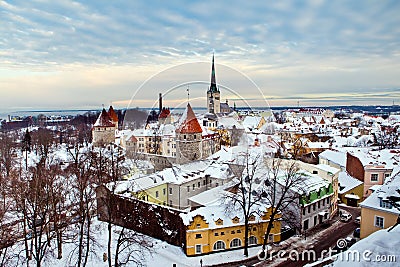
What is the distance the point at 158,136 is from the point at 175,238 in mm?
7680

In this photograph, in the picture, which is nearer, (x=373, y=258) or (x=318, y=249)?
(x=373, y=258)

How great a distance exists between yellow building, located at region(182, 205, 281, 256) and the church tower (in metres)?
6.95

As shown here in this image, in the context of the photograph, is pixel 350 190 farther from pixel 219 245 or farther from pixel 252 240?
pixel 219 245

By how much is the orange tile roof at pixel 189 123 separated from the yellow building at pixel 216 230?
21.9ft

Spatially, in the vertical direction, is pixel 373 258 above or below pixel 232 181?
above

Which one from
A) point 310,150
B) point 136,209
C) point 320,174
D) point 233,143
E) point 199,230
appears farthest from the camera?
point 310,150

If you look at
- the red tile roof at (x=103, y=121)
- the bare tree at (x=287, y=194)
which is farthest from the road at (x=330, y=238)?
the red tile roof at (x=103, y=121)

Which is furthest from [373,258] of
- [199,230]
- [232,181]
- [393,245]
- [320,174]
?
[320,174]

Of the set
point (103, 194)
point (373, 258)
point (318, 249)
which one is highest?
point (373, 258)

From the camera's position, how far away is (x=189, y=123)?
39.5 ft

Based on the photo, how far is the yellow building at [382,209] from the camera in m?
15.4

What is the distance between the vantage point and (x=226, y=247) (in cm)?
1758

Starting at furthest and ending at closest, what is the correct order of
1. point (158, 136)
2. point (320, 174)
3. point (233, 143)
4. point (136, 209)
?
1. point (320, 174)
2. point (136, 209)
3. point (158, 136)
4. point (233, 143)

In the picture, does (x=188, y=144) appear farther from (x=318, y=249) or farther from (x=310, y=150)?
(x=310, y=150)
